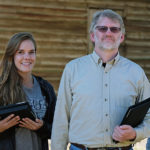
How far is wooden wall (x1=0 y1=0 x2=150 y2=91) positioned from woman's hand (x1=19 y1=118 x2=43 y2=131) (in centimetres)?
462

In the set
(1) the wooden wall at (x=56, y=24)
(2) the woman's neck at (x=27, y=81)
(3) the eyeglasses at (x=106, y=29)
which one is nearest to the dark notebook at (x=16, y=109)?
(2) the woman's neck at (x=27, y=81)

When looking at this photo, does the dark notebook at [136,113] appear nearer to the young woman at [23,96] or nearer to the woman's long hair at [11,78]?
the young woman at [23,96]

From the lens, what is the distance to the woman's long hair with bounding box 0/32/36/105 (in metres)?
3.13

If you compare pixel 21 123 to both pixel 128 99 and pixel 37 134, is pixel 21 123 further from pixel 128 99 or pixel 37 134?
pixel 128 99

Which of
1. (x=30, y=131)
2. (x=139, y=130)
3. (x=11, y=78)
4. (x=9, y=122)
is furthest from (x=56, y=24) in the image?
(x=139, y=130)

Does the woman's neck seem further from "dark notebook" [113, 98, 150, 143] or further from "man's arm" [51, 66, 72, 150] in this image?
"dark notebook" [113, 98, 150, 143]

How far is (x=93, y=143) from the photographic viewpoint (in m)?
2.65

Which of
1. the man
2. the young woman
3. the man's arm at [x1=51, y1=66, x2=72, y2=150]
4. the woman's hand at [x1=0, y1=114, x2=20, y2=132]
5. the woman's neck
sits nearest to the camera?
the man

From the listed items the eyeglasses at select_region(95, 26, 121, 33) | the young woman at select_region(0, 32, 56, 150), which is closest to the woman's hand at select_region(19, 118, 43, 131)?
the young woman at select_region(0, 32, 56, 150)

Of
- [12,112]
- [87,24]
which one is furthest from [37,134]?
[87,24]

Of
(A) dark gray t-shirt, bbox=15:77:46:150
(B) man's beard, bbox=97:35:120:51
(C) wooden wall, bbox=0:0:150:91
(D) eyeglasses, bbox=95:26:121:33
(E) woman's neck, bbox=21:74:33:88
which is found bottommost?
(A) dark gray t-shirt, bbox=15:77:46:150

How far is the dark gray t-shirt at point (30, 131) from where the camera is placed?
10.2 feet

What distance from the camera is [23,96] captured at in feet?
10.4

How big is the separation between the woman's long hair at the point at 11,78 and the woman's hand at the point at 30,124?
25cm
